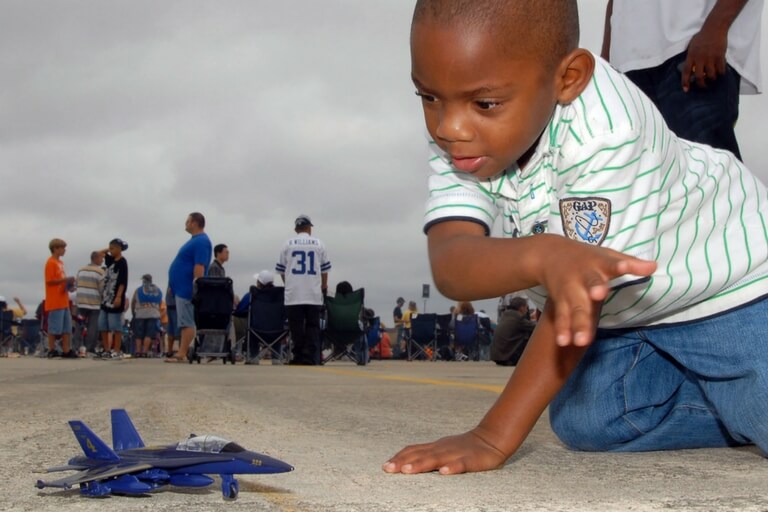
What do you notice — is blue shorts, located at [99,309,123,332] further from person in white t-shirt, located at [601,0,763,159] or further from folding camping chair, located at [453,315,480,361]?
person in white t-shirt, located at [601,0,763,159]

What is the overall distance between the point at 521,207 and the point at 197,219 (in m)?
A: 8.99

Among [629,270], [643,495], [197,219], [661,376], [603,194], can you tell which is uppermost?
[197,219]

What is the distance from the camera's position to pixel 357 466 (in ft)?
5.87

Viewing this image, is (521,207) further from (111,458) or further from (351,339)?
(351,339)

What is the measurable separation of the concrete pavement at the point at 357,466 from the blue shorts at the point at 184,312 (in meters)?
7.29

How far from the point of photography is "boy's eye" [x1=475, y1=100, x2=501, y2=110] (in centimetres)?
155

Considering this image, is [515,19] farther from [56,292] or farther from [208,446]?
[56,292]

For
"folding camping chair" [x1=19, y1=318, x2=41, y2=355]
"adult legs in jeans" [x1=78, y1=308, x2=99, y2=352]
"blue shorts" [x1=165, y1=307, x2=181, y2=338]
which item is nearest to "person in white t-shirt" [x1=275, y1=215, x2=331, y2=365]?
"blue shorts" [x1=165, y1=307, x2=181, y2=338]

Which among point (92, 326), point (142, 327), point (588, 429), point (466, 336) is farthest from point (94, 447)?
point (466, 336)

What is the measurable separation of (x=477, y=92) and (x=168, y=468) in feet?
2.59

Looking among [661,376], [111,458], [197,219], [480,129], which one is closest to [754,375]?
[661,376]

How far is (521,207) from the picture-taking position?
1847 mm

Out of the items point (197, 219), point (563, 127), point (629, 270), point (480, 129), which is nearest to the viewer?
point (629, 270)

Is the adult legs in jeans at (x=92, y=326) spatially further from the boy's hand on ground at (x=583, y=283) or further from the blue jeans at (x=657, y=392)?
the boy's hand on ground at (x=583, y=283)
